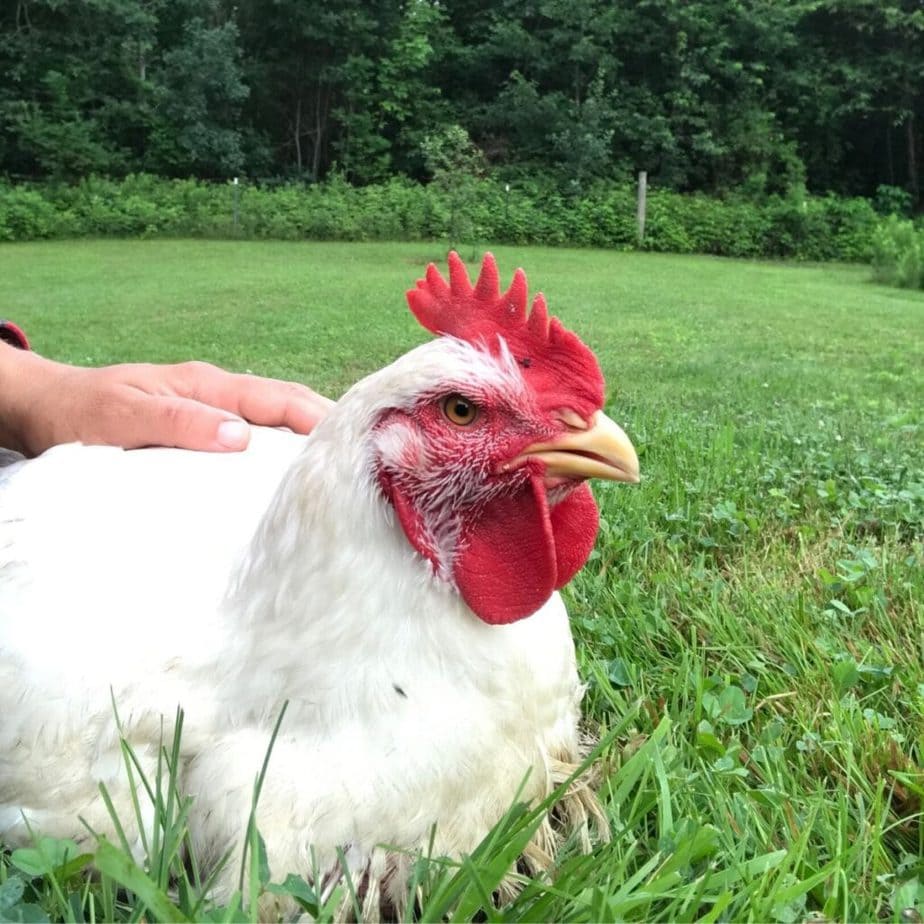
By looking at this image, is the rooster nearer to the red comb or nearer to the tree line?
the red comb

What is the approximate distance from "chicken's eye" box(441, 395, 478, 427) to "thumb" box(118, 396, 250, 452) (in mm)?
820

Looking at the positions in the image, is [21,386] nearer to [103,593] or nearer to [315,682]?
[103,593]

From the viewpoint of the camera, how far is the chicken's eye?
1.31 metres

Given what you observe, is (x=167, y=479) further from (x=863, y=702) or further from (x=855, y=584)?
(x=855, y=584)

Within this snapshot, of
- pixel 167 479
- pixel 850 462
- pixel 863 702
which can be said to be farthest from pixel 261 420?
pixel 850 462

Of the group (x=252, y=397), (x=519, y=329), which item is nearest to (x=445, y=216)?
(x=252, y=397)

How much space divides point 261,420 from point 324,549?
104 centimetres

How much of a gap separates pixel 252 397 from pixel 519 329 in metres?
1.05

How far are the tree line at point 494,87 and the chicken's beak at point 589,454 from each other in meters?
23.7

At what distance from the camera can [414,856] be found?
4.32 feet

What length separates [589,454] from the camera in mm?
1342

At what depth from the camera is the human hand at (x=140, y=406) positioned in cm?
200

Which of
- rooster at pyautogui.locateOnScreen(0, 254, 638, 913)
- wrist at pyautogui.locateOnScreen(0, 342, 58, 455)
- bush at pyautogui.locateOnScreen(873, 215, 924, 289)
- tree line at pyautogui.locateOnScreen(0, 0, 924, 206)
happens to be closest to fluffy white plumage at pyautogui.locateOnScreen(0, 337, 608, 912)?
rooster at pyautogui.locateOnScreen(0, 254, 638, 913)

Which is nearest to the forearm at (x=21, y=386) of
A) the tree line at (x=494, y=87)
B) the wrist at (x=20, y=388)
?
the wrist at (x=20, y=388)
